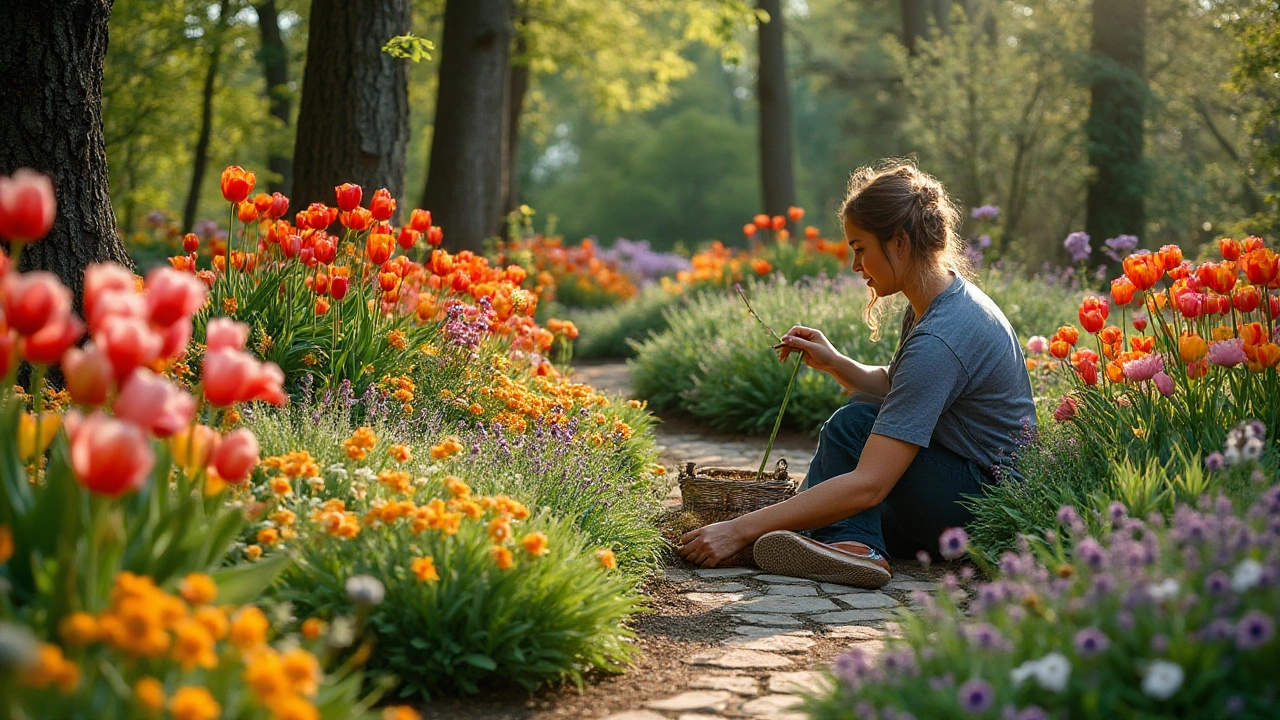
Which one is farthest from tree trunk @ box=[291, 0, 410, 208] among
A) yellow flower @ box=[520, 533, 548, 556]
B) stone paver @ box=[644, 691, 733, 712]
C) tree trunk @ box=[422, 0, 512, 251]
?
stone paver @ box=[644, 691, 733, 712]

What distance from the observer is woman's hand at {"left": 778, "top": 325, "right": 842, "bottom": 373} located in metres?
4.42

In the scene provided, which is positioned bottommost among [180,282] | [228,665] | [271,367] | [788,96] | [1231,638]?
[228,665]

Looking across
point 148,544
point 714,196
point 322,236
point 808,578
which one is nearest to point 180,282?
point 148,544

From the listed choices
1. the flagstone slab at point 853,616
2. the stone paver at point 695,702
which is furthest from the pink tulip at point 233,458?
the flagstone slab at point 853,616

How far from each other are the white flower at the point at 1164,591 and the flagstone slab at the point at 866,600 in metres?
1.87

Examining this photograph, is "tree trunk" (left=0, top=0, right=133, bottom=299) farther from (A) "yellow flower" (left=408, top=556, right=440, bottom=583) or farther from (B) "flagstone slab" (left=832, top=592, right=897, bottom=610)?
(B) "flagstone slab" (left=832, top=592, right=897, bottom=610)

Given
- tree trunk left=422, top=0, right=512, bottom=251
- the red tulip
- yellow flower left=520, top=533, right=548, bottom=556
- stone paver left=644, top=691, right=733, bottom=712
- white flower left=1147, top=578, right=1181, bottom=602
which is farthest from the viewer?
tree trunk left=422, top=0, right=512, bottom=251

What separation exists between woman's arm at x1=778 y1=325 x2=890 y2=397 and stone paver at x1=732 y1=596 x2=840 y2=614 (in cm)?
94

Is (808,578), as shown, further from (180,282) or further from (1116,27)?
(1116,27)

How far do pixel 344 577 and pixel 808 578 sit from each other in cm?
201

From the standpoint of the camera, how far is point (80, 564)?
2.02 m

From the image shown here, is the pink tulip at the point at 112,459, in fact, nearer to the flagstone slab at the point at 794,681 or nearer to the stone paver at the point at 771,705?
the stone paver at the point at 771,705

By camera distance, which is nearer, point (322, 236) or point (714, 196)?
point (322, 236)

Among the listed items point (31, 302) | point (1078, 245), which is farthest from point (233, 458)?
point (1078, 245)
